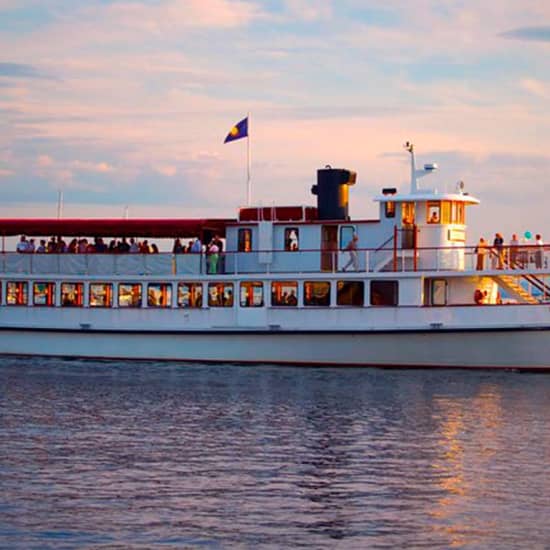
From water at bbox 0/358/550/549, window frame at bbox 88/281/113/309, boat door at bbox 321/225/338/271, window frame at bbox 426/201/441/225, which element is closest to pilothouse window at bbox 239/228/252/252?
boat door at bbox 321/225/338/271

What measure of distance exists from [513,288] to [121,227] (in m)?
14.5

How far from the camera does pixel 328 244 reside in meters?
42.2

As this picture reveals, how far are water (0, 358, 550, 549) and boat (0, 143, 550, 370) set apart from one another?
2091 mm

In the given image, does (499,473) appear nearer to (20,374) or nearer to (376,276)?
(376,276)

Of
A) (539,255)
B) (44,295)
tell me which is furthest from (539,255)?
(44,295)

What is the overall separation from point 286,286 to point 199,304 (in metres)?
3.26

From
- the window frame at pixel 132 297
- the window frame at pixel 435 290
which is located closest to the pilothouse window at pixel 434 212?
the window frame at pixel 435 290

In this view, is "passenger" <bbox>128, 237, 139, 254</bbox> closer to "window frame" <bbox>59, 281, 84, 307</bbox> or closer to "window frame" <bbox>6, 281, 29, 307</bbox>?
"window frame" <bbox>59, 281, 84, 307</bbox>

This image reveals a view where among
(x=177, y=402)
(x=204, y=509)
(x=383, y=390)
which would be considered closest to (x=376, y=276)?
(x=383, y=390)

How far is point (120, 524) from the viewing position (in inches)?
732

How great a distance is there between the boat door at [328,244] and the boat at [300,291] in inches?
1.4

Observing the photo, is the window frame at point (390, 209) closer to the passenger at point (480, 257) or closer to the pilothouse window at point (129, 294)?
the passenger at point (480, 257)

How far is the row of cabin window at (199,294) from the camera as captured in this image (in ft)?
133

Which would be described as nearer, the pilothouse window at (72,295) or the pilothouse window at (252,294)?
the pilothouse window at (252,294)
